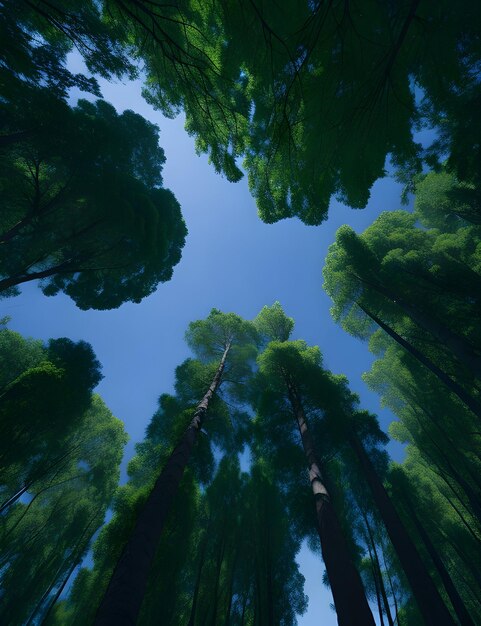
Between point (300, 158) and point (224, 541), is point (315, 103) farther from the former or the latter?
point (224, 541)

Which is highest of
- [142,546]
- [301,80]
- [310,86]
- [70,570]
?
[310,86]

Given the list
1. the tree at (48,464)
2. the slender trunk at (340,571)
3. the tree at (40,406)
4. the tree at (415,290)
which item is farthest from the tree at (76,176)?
the tree at (415,290)

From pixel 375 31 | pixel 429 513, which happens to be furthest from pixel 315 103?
pixel 429 513

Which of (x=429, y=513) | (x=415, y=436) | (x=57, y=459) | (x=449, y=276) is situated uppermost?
(x=449, y=276)

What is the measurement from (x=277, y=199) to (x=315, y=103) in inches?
84.9

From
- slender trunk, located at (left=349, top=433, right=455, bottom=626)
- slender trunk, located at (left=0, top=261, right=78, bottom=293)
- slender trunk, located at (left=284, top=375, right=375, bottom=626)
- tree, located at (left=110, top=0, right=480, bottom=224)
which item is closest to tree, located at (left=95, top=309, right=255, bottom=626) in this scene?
slender trunk, located at (left=284, top=375, right=375, bottom=626)

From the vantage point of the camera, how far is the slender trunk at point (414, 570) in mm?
4266

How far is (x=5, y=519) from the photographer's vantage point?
348 inches

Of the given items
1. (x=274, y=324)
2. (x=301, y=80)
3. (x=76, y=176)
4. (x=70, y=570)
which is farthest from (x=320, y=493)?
(x=70, y=570)

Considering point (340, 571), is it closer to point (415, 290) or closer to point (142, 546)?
point (142, 546)

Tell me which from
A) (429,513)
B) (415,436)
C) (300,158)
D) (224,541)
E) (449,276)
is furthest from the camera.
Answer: (415,436)

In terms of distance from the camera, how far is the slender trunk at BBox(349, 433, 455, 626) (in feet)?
14.0

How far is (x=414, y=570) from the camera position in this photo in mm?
4859

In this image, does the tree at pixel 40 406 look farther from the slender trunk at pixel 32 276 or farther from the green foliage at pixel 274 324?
the green foliage at pixel 274 324
